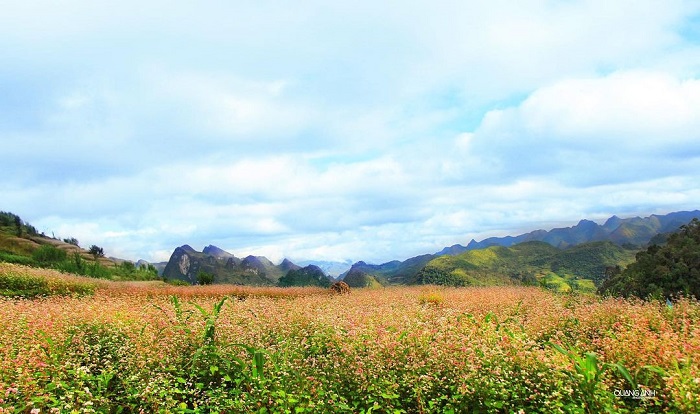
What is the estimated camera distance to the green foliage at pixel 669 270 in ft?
46.7

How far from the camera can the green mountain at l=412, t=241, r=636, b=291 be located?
1852 inches

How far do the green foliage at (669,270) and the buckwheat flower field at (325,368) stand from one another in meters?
9.04

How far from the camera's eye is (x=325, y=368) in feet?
17.1

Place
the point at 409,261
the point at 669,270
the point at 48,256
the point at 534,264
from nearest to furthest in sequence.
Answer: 1. the point at 669,270
2. the point at 48,256
3. the point at 534,264
4. the point at 409,261

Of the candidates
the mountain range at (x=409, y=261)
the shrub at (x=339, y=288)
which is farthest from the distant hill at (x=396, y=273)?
the shrub at (x=339, y=288)

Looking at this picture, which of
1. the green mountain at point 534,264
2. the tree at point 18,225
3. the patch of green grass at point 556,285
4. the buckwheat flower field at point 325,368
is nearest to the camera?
the buckwheat flower field at point 325,368

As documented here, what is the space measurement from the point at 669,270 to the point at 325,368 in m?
15.1

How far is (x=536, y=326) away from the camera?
7633 millimetres

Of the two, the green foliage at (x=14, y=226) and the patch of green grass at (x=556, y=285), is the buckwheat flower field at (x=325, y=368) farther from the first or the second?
the green foliage at (x=14, y=226)

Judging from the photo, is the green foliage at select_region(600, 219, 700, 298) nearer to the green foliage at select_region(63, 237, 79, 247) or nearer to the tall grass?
the tall grass

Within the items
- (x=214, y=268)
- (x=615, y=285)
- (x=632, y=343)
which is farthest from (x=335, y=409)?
(x=214, y=268)

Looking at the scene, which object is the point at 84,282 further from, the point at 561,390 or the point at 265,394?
the point at 561,390

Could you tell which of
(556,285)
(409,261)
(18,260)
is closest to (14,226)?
(18,260)

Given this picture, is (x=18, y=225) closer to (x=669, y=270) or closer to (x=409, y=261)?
(x=669, y=270)
